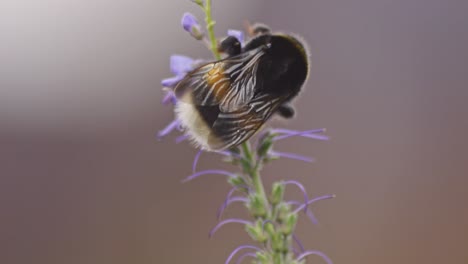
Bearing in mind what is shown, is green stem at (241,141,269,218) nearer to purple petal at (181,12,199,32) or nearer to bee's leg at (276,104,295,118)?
bee's leg at (276,104,295,118)

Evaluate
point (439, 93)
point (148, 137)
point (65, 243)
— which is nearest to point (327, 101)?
point (439, 93)

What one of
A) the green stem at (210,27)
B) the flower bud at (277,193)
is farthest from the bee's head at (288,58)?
the flower bud at (277,193)

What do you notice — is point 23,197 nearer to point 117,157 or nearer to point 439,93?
point 117,157

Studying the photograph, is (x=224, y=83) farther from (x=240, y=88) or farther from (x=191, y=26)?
(x=191, y=26)

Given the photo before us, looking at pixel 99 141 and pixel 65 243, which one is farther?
pixel 99 141

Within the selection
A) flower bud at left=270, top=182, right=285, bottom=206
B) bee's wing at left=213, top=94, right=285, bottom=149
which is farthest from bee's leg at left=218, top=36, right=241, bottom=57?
flower bud at left=270, top=182, right=285, bottom=206

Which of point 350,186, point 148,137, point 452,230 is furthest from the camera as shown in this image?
point 148,137

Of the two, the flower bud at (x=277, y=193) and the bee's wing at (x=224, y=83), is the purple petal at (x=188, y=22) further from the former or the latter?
the flower bud at (x=277, y=193)
